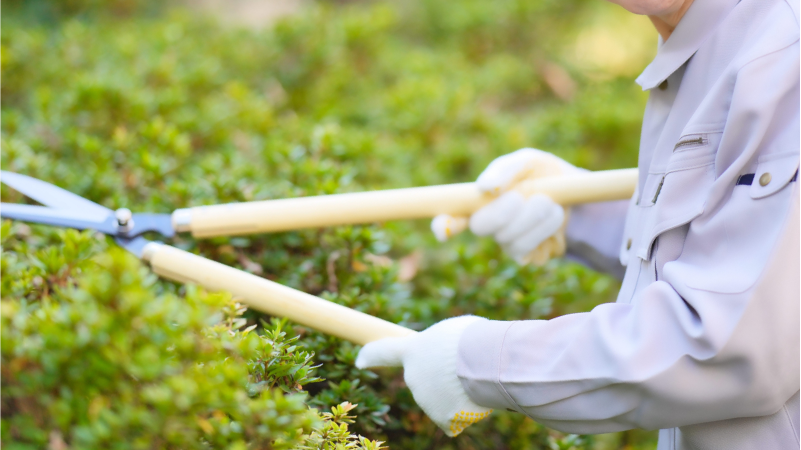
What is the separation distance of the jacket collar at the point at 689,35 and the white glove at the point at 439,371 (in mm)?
722

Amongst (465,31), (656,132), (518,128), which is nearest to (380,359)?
(656,132)

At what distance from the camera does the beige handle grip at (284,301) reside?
1.46 m

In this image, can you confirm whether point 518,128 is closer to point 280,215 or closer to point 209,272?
point 280,215

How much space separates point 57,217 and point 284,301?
28.7 inches

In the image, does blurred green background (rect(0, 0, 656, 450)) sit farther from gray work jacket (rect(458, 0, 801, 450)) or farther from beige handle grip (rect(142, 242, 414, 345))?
gray work jacket (rect(458, 0, 801, 450))

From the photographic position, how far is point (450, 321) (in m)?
1.37

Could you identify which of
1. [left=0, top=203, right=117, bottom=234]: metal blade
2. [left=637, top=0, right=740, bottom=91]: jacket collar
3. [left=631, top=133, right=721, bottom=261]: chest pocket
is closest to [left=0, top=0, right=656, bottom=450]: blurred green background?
[left=0, top=203, right=117, bottom=234]: metal blade

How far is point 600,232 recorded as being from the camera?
180 cm

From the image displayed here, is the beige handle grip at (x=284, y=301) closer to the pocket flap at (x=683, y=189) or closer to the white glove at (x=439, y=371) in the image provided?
the white glove at (x=439, y=371)

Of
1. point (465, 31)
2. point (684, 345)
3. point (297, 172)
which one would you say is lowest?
point (684, 345)

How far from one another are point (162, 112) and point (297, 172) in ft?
2.97

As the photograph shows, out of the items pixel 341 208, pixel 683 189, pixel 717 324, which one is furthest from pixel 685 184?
pixel 341 208

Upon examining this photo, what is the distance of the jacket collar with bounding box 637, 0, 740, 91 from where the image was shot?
1213 mm

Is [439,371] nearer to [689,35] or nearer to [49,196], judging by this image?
[689,35]
